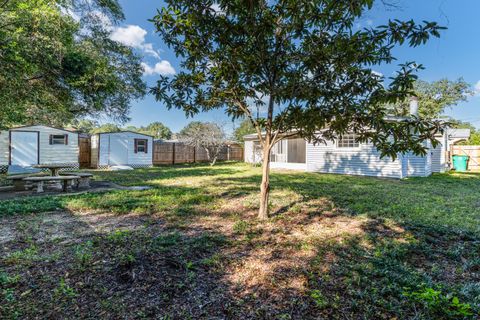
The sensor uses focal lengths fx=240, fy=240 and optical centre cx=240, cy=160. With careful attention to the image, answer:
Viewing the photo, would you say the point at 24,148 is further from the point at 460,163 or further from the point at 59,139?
the point at 460,163

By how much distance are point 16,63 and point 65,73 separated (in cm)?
130

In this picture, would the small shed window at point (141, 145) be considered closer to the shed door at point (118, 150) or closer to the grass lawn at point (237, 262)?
the shed door at point (118, 150)

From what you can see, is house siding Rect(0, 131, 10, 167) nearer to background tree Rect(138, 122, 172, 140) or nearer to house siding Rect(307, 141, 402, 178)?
house siding Rect(307, 141, 402, 178)

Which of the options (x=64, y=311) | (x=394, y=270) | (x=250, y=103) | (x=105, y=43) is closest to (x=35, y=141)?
(x=105, y=43)

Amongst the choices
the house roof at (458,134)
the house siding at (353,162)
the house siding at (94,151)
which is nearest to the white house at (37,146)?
the house siding at (94,151)

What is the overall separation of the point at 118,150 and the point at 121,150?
18 cm

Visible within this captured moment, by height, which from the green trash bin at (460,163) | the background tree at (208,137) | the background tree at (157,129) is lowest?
the green trash bin at (460,163)

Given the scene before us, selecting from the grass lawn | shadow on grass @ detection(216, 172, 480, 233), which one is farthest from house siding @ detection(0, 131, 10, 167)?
shadow on grass @ detection(216, 172, 480, 233)

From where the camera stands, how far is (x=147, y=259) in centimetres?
256

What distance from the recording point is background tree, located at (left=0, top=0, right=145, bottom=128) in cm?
595

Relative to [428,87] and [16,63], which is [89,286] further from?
[428,87]

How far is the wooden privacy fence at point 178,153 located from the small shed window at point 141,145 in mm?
1413

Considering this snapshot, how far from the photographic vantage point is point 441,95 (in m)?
26.0

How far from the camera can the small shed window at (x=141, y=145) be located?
53.6ft
